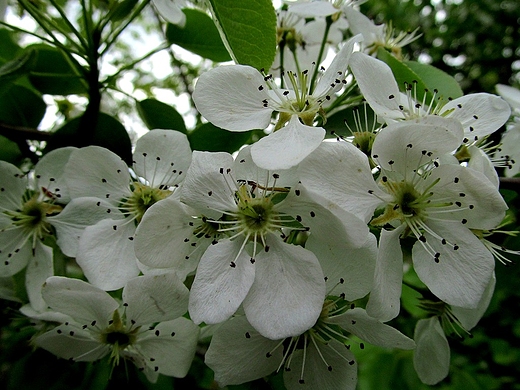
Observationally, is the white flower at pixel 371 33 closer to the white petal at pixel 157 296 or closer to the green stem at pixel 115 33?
the green stem at pixel 115 33

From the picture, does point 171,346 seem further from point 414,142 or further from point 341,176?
point 414,142

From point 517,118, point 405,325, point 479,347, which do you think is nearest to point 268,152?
point 517,118

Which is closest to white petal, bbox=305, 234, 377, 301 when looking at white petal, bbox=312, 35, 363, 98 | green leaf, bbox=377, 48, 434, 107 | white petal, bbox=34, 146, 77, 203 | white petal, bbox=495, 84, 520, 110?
white petal, bbox=312, 35, 363, 98

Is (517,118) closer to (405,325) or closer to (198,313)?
(405,325)

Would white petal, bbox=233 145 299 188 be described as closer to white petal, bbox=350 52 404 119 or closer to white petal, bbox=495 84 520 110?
white petal, bbox=350 52 404 119

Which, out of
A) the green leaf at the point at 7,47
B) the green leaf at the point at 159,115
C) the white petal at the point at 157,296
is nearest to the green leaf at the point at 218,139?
the green leaf at the point at 159,115

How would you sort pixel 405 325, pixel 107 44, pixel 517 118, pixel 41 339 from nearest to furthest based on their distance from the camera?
pixel 41 339, pixel 107 44, pixel 517 118, pixel 405 325

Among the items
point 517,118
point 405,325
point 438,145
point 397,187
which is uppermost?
point 438,145
